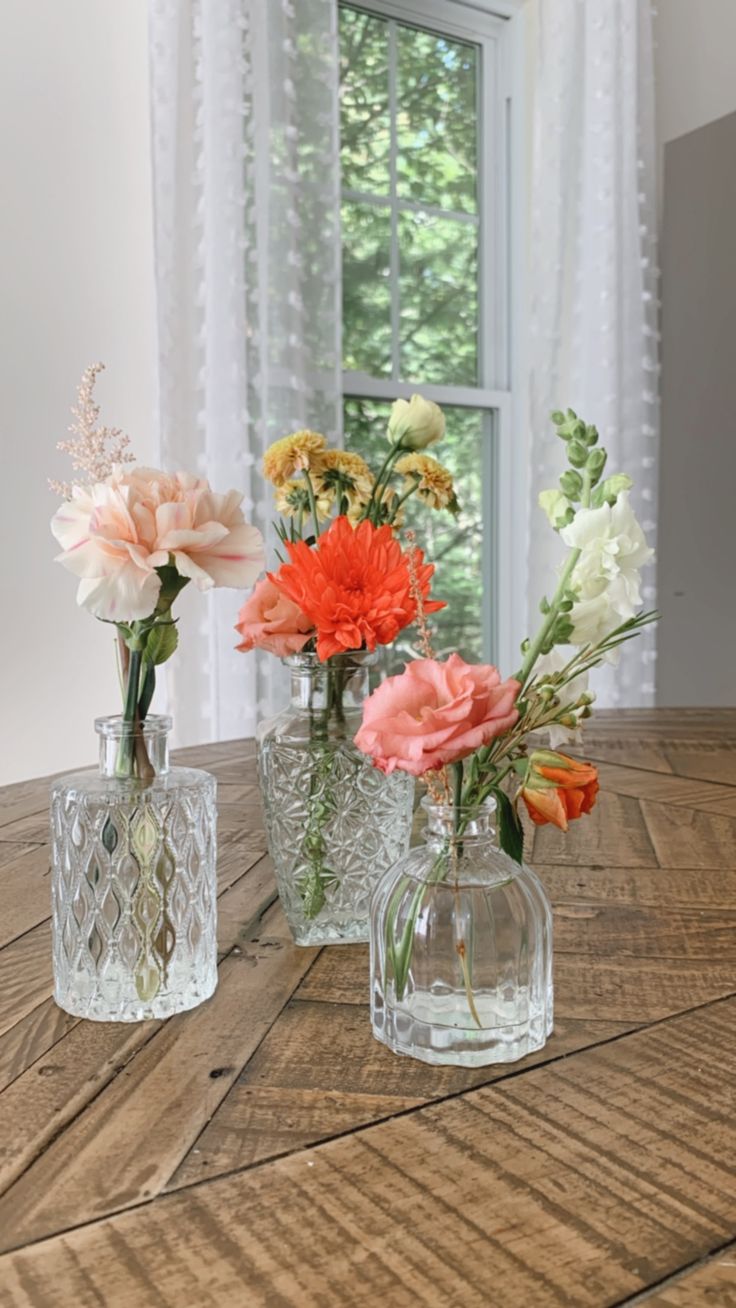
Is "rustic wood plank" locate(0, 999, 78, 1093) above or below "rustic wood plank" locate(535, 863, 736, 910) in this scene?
below

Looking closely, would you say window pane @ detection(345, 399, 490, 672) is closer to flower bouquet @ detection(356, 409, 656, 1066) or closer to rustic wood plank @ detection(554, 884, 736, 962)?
rustic wood plank @ detection(554, 884, 736, 962)

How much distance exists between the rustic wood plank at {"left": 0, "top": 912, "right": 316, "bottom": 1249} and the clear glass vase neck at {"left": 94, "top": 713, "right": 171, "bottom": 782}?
0.15 m

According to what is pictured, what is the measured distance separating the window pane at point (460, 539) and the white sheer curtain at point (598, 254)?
0.22 metres

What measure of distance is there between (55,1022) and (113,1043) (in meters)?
0.05

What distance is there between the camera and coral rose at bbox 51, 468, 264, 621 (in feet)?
1.89

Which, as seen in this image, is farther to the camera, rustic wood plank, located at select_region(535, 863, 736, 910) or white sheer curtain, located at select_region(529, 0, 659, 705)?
white sheer curtain, located at select_region(529, 0, 659, 705)

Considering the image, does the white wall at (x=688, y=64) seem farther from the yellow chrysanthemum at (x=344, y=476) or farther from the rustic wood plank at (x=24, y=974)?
the rustic wood plank at (x=24, y=974)

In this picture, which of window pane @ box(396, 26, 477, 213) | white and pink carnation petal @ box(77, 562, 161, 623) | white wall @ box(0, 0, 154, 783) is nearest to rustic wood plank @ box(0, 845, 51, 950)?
white and pink carnation petal @ box(77, 562, 161, 623)

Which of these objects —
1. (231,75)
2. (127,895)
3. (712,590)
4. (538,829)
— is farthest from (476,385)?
(127,895)

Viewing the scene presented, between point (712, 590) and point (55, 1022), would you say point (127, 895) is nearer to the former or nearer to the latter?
point (55, 1022)

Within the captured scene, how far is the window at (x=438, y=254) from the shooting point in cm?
287

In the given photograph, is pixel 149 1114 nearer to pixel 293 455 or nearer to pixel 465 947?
pixel 465 947

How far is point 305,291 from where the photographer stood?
7.89 ft

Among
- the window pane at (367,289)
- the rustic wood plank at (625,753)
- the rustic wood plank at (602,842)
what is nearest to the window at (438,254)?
the window pane at (367,289)
